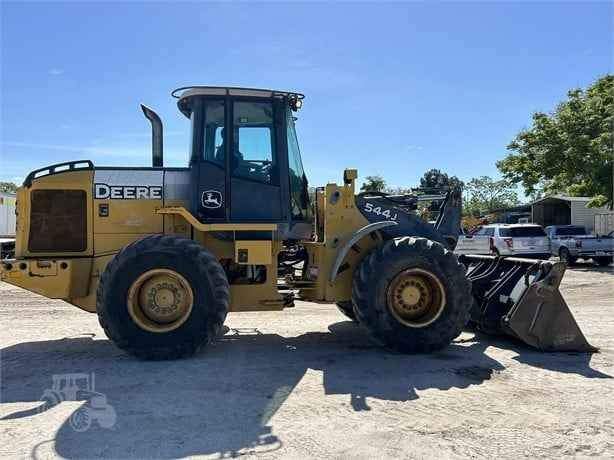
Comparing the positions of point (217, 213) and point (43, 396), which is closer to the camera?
point (43, 396)

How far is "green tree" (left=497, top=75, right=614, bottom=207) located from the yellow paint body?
17.9 meters

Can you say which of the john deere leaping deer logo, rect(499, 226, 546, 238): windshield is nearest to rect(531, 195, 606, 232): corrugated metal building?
rect(499, 226, 546, 238): windshield

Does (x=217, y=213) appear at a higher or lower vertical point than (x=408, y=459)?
higher

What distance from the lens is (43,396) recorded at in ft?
16.8

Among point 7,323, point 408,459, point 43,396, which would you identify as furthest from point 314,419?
point 7,323

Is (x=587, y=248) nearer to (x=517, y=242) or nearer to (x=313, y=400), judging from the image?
(x=517, y=242)

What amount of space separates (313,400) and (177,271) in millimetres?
2214

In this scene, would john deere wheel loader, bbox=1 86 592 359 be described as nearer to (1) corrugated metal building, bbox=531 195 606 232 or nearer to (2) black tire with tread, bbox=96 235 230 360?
(2) black tire with tread, bbox=96 235 230 360

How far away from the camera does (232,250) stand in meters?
7.06

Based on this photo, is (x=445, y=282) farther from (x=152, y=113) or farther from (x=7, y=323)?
(x=7, y=323)

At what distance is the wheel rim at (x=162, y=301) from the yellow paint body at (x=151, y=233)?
0.71 meters

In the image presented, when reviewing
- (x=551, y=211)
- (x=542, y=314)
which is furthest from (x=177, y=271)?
(x=551, y=211)

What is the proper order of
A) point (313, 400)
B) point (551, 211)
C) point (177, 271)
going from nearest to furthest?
point (313, 400) < point (177, 271) < point (551, 211)

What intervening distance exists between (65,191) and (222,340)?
2.70m
